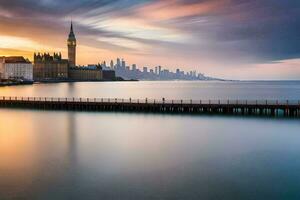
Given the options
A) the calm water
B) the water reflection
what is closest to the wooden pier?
the calm water

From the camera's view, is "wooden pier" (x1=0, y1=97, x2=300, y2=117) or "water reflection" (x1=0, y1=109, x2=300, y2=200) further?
"wooden pier" (x1=0, y1=97, x2=300, y2=117)

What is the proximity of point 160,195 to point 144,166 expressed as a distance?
20.7 feet

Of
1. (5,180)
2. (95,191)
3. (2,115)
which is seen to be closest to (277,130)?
(95,191)

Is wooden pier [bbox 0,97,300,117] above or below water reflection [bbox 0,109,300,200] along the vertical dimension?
above

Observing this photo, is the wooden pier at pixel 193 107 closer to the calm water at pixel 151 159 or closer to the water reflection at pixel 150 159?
the calm water at pixel 151 159

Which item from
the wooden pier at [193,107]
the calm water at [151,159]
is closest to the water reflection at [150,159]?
the calm water at [151,159]

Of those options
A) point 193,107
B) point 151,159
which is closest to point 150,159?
point 151,159

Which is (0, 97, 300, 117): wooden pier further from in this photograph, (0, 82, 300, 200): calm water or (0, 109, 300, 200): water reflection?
(0, 109, 300, 200): water reflection

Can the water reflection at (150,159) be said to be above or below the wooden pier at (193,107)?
below

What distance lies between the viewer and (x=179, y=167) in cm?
2633

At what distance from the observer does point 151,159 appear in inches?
1126

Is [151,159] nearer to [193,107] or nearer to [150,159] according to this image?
[150,159]

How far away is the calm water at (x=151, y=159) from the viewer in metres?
21.1

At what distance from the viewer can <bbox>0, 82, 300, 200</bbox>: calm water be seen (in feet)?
69.2
